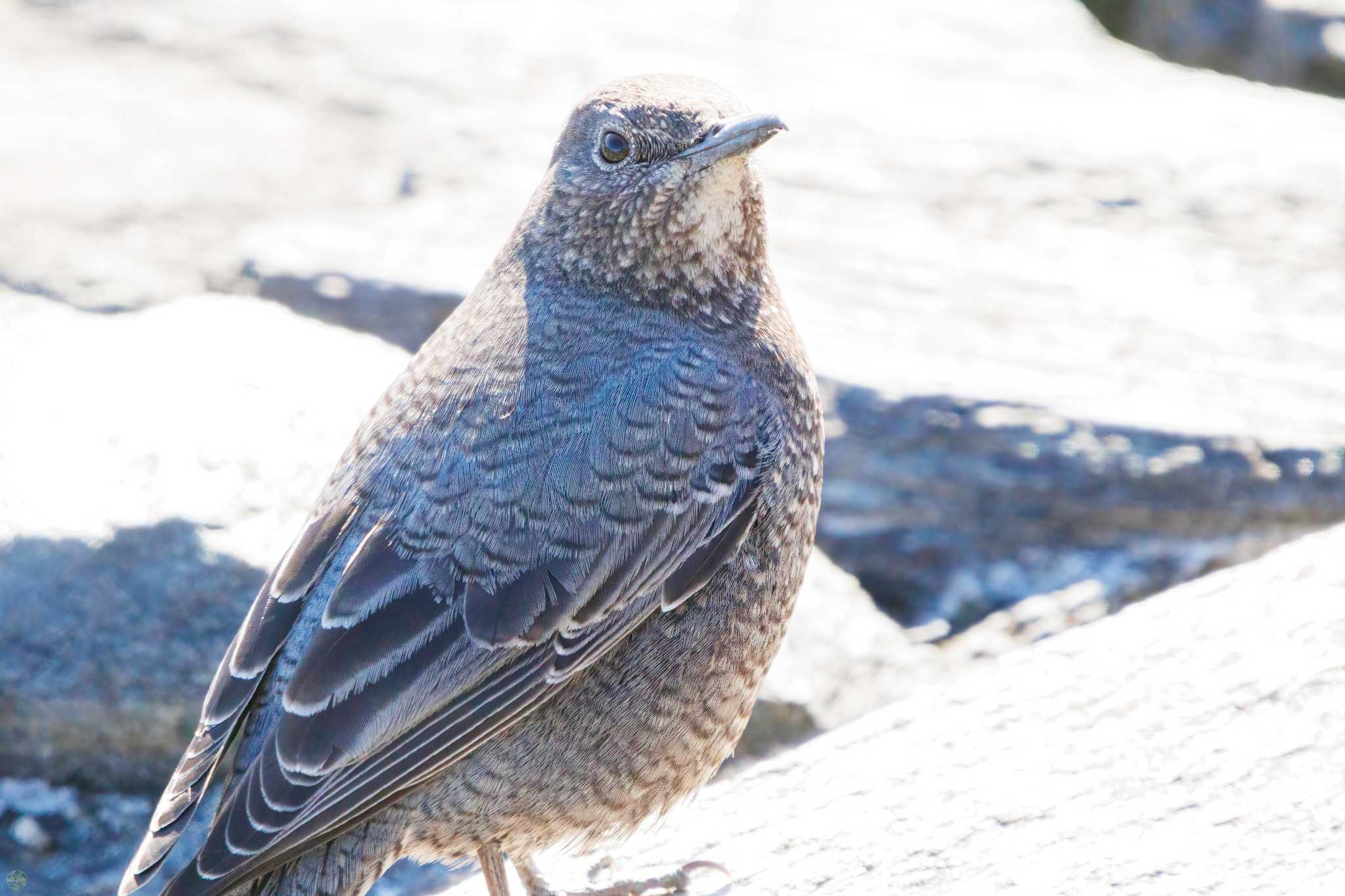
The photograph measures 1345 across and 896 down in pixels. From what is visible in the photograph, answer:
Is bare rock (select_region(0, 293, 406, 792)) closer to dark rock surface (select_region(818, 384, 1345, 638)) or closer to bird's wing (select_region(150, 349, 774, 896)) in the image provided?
bird's wing (select_region(150, 349, 774, 896))

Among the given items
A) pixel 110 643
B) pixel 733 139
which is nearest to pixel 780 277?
pixel 733 139

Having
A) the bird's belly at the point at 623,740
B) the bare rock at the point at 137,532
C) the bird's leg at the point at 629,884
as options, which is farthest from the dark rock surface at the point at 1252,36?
the bird's leg at the point at 629,884

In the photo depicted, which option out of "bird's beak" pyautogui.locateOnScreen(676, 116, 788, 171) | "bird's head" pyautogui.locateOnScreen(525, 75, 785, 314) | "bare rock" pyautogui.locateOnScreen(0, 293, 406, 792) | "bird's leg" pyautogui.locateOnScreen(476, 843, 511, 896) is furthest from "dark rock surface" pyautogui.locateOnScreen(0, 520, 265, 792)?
"bird's beak" pyautogui.locateOnScreen(676, 116, 788, 171)

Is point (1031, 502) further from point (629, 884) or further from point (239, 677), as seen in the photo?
point (239, 677)

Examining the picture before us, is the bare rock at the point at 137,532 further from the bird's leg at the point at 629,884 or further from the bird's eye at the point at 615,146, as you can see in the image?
the bird's eye at the point at 615,146

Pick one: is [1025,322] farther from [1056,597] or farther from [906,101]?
[906,101]

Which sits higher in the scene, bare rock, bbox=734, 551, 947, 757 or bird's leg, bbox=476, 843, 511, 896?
bird's leg, bbox=476, 843, 511, 896
